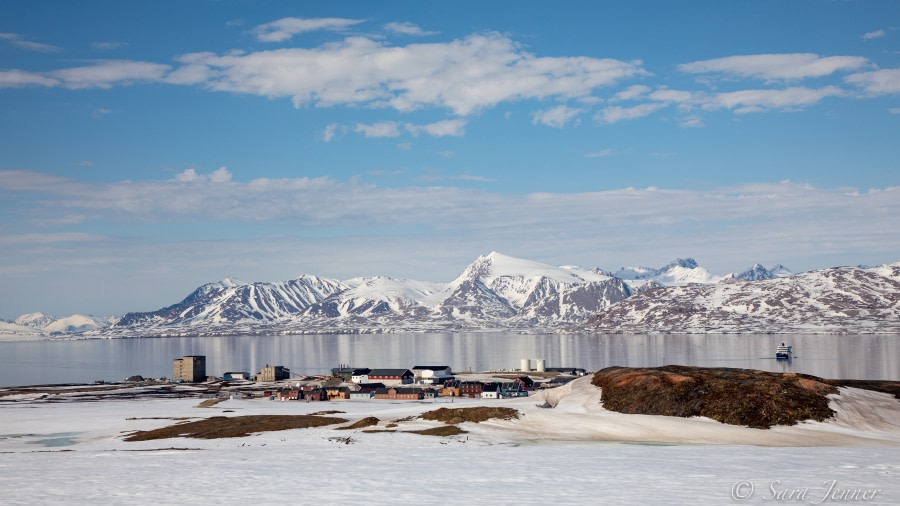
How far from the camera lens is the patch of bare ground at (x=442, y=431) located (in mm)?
55094

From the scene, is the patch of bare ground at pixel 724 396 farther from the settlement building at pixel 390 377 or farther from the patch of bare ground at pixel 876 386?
the settlement building at pixel 390 377

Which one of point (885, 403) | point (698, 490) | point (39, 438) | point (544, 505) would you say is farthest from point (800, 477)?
point (39, 438)

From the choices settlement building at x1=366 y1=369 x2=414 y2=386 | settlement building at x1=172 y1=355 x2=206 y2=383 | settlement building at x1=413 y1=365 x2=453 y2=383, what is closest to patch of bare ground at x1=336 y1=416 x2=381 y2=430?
settlement building at x1=366 y1=369 x2=414 y2=386

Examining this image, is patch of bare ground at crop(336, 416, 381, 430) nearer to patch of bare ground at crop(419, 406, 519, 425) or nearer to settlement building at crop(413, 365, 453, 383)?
patch of bare ground at crop(419, 406, 519, 425)

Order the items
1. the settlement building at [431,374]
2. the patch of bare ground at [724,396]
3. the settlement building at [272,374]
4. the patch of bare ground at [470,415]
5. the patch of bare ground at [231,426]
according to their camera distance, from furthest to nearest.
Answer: the settlement building at [272,374] → the settlement building at [431,374] → the patch of bare ground at [231,426] → the patch of bare ground at [470,415] → the patch of bare ground at [724,396]

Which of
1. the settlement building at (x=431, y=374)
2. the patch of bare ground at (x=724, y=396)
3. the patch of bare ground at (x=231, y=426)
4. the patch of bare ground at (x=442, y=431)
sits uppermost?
the patch of bare ground at (x=724, y=396)

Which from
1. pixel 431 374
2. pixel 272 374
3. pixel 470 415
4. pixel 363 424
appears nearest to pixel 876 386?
pixel 470 415

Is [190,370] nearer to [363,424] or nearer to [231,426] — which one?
[231,426]

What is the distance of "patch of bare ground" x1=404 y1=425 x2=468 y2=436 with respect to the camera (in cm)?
5509

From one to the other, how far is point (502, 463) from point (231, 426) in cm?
3523

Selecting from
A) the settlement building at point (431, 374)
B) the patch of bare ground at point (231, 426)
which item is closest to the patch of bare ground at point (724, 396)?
the patch of bare ground at point (231, 426)

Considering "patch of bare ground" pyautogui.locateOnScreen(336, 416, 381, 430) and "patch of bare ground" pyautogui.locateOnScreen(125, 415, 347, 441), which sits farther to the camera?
"patch of bare ground" pyautogui.locateOnScreen(125, 415, 347, 441)

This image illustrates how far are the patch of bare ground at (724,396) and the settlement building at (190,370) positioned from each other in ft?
440

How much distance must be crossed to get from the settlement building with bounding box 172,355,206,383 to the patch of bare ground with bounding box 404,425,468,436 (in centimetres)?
13787
